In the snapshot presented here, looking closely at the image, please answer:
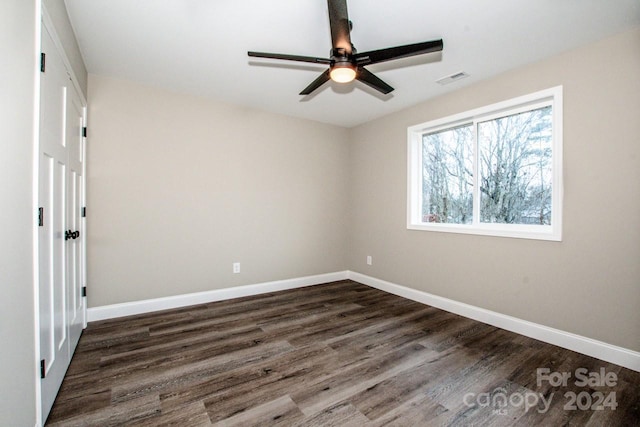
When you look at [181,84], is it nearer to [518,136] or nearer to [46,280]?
[46,280]

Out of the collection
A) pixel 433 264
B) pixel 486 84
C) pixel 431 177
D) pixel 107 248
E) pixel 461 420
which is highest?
pixel 486 84

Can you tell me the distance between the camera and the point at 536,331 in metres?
2.60

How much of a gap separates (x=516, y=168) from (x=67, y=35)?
3941mm

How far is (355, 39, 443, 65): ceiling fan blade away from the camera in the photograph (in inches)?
69.6

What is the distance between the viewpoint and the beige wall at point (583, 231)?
2146 mm

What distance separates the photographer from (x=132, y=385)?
6.27ft

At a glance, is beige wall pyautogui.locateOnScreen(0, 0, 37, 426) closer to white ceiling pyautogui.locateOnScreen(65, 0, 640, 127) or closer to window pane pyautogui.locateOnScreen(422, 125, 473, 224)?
white ceiling pyautogui.locateOnScreen(65, 0, 640, 127)

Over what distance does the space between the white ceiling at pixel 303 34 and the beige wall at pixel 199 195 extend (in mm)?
477

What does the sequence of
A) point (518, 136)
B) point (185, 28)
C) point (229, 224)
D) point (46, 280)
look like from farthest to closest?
point (229, 224), point (518, 136), point (185, 28), point (46, 280)

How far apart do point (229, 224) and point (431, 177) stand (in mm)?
2701

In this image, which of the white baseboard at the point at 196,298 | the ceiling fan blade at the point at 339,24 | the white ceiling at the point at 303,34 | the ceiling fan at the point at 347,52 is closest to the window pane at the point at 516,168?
the white ceiling at the point at 303,34

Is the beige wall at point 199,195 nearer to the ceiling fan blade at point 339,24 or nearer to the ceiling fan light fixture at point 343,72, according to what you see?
the ceiling fan light fixture at point 343,72

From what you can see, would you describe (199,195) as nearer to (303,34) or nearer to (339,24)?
(303,34)

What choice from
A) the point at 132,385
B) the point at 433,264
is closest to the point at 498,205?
the point at 433,264
